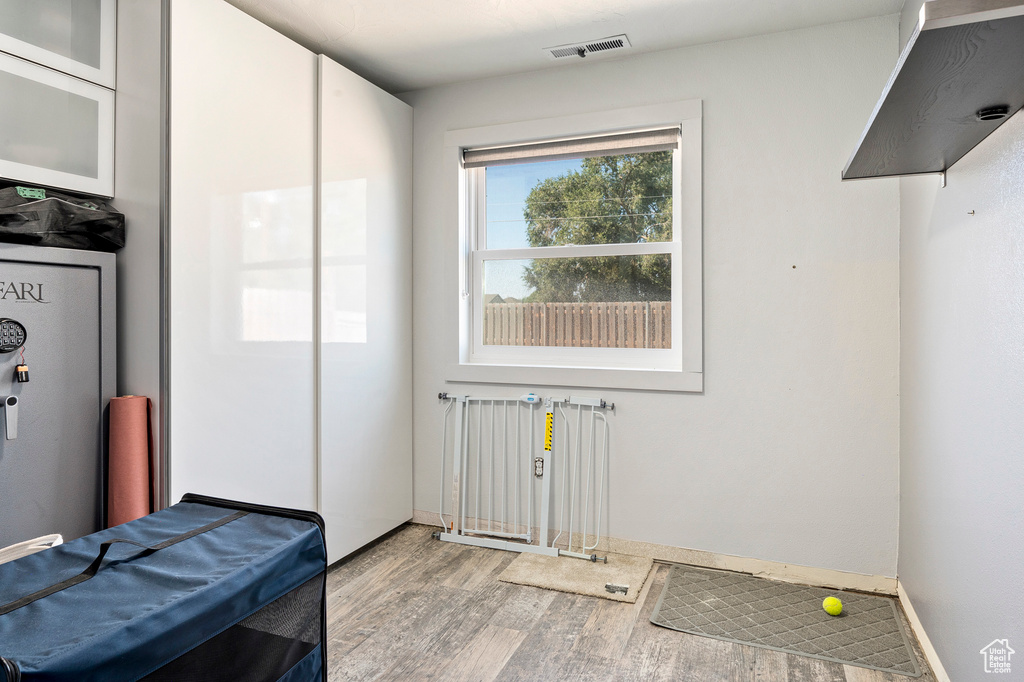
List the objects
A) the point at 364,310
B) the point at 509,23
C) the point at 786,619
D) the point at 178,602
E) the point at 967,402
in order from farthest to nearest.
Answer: the point at 364,310 → the point at 509,23 → the point at 786,619 → the point at 967,402 → the point at 178,602

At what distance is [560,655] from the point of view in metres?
2.11

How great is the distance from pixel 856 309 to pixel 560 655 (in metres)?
1.82

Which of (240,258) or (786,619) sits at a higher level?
(240,258)

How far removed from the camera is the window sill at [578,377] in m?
2.87

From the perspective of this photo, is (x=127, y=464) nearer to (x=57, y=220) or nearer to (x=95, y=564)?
(x=57, y=220)

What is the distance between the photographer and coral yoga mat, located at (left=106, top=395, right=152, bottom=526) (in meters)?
1.99

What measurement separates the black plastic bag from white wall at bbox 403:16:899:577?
6.82 ft

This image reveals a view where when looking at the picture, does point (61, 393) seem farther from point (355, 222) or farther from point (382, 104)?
point (382, 104)

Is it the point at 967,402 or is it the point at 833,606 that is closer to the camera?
the point at 967,402

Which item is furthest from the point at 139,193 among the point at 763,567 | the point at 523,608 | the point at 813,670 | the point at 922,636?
the point at 922,636

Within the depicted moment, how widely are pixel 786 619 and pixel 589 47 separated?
254cm

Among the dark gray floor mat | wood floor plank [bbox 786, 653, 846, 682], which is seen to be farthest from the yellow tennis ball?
wood floor plank [bbox 786, 653, 846, 682]

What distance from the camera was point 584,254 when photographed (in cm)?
316

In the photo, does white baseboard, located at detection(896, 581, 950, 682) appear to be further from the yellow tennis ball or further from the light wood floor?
the yellow tennis ball
